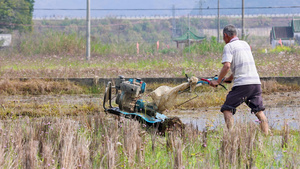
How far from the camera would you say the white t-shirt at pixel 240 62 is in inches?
217

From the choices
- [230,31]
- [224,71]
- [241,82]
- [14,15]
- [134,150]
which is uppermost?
[14,15]

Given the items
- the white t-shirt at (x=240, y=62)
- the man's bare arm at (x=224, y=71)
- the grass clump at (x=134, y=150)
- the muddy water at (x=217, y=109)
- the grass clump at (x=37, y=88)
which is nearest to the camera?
the grass clump at (x=134, y=150)

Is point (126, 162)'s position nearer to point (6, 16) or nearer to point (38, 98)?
point (38, 98)

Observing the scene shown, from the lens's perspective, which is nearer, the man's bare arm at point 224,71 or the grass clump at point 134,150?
the grass clump at point 134,150

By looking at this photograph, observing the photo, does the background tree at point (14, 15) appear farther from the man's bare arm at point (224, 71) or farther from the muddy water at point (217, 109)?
the man's bare arm at point (224, 71)

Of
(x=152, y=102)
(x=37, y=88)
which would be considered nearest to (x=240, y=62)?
(x=152, y=102)

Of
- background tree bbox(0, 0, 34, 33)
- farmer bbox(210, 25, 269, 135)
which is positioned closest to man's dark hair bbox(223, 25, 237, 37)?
farmer bbox(210, 25, 269, 135)

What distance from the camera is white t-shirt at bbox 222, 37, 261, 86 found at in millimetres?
5523

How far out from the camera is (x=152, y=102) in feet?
20.0

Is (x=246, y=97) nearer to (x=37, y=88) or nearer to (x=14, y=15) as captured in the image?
(x=37, y=88)

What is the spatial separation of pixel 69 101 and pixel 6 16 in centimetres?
3201

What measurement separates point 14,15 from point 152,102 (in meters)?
36.8

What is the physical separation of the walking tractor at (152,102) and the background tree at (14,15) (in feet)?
111

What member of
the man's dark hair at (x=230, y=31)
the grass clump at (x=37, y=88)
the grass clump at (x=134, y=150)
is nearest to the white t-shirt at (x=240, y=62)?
the man's dark hair at (x=230, y=31)
